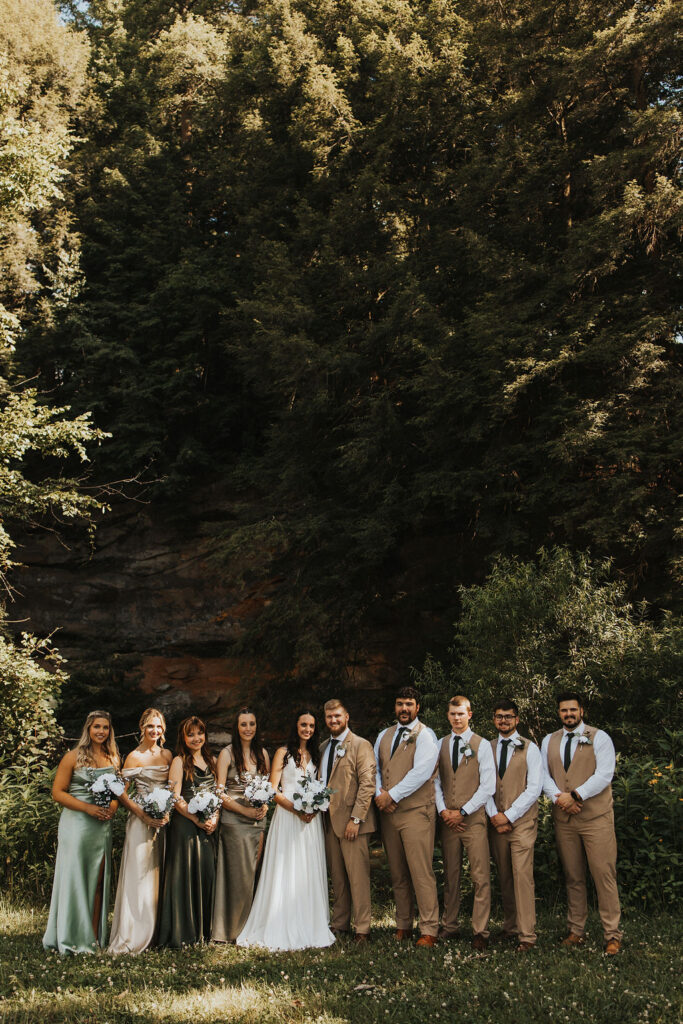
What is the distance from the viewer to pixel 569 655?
38.3ft

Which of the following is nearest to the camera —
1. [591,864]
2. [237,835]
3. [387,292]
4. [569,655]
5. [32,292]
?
[591,864]

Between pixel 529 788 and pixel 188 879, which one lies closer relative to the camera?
pixel 529 788

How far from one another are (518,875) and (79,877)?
358 cm

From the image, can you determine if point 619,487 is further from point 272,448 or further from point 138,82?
point 138,82

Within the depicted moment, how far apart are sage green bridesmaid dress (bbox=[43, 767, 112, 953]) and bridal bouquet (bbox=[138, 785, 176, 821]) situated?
48 cm

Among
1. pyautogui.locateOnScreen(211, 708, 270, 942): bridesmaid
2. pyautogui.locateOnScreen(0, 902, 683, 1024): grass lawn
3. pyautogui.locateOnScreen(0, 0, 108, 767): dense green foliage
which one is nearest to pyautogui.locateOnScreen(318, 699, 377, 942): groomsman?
pyautogui.locateOnScreen(0, 902, 683, 1024): grass lawn

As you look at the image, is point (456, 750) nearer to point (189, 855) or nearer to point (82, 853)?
point (189, 855)

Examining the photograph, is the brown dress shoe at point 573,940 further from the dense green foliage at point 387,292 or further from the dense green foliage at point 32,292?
the dense green foliage at point 387,292

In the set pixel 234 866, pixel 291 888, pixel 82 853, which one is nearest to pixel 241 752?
pixel 234 866

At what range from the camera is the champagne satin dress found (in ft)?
24.5

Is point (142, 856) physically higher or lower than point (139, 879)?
higher

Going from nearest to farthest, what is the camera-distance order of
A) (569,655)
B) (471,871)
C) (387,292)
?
(471,871) → (569,655) → (387,292)

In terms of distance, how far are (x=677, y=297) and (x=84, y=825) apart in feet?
46.2

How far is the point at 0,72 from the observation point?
15.2 metres
